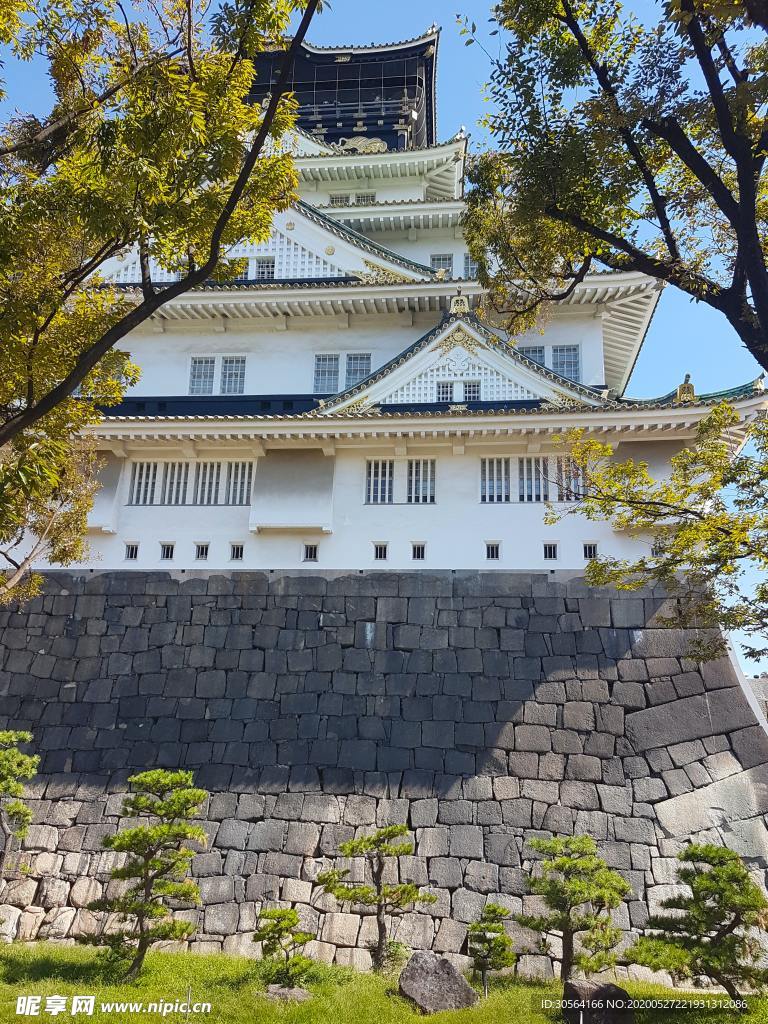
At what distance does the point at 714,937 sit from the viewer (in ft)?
29.3

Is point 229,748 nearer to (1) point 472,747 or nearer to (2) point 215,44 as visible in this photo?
(1) point 472,747

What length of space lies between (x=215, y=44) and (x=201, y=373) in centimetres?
1139

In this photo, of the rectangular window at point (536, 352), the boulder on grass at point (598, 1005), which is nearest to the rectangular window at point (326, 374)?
the rectangular window at point (536, 352)

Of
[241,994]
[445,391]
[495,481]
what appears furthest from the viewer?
[445,391]

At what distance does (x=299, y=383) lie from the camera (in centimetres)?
1836

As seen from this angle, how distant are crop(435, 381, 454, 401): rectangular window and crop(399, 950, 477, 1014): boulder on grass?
9.95 m

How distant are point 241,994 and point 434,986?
225 centimetres

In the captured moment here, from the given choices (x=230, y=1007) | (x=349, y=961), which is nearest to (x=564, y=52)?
(x=230, y=1007)

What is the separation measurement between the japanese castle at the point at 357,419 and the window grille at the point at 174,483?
0.13 feet

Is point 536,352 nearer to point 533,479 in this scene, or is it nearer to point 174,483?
point 533,479

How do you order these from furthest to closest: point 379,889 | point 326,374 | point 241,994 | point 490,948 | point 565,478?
point 326,374
point 565,478
point 379,889
point 490,948
point 241,994

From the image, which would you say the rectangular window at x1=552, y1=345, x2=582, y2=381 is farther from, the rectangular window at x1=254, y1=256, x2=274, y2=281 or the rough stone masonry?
the rectangular window at x1=254, y1=256, x2=274, y2=281

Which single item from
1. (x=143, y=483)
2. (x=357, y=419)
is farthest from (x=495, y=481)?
(x=143, y=483)

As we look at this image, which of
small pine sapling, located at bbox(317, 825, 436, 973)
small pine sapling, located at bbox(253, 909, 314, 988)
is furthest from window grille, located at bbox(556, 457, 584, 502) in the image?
small pine sapling, located at bbox(253, 909, 314, 988)
